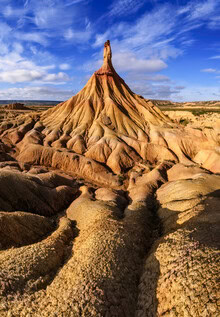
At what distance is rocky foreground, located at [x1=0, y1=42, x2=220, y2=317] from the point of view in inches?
438

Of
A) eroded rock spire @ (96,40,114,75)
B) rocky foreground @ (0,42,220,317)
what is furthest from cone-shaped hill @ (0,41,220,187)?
rocky foreground @ (0,42,220,317)

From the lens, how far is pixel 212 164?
3800cm

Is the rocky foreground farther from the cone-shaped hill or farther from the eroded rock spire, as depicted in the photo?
the eroded rock spire

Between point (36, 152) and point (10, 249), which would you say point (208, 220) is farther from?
point (36, 152)

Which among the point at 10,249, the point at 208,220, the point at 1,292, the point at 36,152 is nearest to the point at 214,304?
the point at 208,220

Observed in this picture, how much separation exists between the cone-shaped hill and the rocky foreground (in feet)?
1.04

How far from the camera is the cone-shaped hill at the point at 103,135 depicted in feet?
145

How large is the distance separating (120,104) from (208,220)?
1998 inches

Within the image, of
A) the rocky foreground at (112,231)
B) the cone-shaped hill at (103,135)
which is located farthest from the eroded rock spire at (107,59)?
the rocky foreground at (112,231)

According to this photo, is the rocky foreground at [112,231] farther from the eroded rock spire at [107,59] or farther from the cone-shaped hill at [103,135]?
the eroded rock spire at [107,59]

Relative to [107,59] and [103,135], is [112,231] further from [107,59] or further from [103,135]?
[107,59]

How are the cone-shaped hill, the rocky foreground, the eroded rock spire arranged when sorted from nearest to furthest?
1. the rocky foreground
2. the cone-shaped hill
3. the eroded rock spire

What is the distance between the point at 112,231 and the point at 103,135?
3615 centimetres

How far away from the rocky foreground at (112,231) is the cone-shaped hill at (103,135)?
0.32 metres
